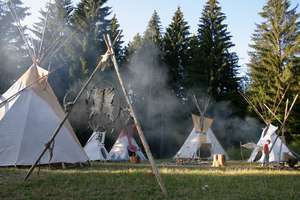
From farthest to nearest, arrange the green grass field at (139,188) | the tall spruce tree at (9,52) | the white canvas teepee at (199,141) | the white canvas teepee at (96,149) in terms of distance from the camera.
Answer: the tall spruce tree at (9,52)
the white canvas teepee at (199,141)
the white canvas teepee at (96,149)
the green grass field at (139,188)

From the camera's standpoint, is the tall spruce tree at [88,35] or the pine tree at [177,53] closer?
the tall spruce tree at [88,35]

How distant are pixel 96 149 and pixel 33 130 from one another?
851 centimetres

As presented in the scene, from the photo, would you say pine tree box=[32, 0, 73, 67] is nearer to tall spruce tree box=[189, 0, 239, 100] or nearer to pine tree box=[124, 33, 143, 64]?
pine tree box=[124, 33, 143, 64]

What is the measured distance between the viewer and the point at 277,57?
3066cm

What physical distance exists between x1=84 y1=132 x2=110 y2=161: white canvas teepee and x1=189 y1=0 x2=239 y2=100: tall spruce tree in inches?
478

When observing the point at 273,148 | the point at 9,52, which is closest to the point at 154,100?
the point at 9,52

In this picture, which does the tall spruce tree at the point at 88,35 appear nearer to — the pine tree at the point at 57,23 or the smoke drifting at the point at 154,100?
the pine tree at the point at 57,23

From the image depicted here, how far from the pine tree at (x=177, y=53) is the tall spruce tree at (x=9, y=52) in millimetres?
11001

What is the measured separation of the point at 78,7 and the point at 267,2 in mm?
14921

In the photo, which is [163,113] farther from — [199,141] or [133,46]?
[199,141]

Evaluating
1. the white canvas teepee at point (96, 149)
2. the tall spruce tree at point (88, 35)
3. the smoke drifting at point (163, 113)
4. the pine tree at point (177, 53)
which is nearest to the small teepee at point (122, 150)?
the white canvas teepee at point (96, 149)

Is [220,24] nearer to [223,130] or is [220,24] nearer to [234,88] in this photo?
[234,88]

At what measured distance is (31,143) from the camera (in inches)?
475

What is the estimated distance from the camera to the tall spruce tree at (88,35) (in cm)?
2720
